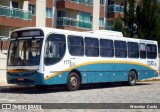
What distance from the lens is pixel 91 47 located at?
22.7m

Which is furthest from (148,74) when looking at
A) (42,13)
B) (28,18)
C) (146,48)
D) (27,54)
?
(42,13)

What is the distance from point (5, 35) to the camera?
36.4 meters

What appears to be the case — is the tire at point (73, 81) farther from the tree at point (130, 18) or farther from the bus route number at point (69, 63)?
the tree at point (130, 18)

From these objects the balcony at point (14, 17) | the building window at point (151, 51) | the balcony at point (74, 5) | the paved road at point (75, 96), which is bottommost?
the paved road at point (75, 96)

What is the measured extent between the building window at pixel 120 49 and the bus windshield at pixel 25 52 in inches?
277

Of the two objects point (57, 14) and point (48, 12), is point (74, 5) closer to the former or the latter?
point (57, 14)

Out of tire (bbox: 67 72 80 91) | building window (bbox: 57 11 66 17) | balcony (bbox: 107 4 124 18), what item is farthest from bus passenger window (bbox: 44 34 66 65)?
balcony (bbox: 107 4 124 18)

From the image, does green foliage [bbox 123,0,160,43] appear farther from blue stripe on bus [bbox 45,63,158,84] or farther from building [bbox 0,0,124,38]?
blue stripe on bus [bbox 45,63,158,84]

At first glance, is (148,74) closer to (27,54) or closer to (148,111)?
(27,54)

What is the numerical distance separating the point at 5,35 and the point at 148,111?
25.5 meters

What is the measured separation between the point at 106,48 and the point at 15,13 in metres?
14.9

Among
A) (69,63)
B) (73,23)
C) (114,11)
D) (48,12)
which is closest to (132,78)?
(69,63)

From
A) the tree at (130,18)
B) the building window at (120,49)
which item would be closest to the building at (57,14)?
the tree at (130,18)

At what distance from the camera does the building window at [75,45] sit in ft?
69.0
